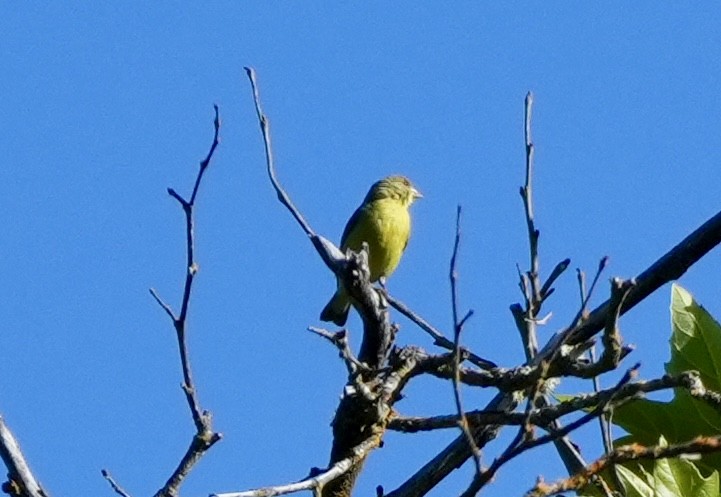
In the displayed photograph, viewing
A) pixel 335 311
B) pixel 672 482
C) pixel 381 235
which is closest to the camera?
pixel 672 482

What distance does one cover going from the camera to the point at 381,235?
11.3 meters

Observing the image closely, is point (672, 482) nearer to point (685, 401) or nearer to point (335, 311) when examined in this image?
point (685, 401)

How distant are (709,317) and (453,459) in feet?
2.00

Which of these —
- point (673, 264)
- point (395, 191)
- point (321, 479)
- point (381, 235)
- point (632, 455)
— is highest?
point (395, 191)

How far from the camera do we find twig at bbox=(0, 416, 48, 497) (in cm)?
269

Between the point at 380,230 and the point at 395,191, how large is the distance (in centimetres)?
108

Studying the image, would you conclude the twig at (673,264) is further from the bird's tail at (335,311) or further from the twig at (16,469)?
the bird's tail at (335,311)

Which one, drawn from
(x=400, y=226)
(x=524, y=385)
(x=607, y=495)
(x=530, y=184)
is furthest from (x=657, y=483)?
(x=400, y=226)

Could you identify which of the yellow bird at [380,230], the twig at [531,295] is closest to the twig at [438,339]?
the twig at [531,295]

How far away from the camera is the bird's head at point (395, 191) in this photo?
1222cm

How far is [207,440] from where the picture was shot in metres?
2.74

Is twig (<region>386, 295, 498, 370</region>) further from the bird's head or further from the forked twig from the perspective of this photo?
the bird's head

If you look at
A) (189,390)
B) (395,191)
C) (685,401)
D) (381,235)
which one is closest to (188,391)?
(189,390)

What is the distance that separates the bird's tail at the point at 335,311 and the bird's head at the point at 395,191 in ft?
3.02
